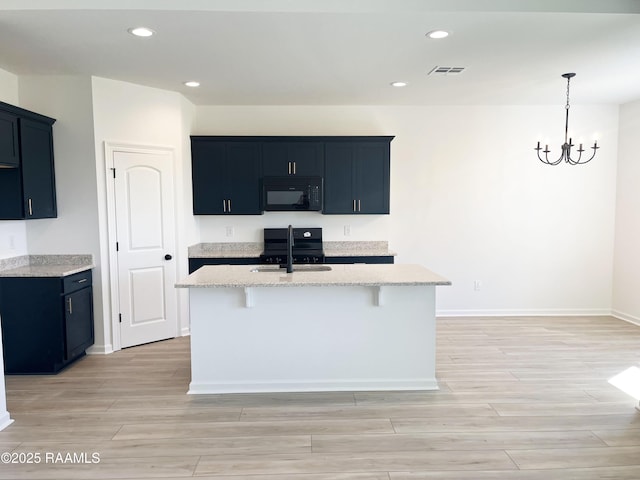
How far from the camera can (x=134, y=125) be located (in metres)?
4.18

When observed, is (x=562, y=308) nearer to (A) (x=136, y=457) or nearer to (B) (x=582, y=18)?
(B) (x=582, y=18)

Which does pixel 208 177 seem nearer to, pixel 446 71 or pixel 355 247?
pixel 355 247

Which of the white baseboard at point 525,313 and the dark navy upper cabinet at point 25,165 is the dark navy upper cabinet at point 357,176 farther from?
the dark navy upper cabinet at point 25,165

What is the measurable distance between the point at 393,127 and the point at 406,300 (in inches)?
109

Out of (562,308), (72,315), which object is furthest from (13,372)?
(562,308)

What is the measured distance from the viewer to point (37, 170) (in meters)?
3.70

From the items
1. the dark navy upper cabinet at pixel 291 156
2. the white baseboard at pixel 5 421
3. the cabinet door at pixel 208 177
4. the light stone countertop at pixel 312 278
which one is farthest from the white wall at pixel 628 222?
the white baseboard at pixel 5 421

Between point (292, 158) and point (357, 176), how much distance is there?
80cm

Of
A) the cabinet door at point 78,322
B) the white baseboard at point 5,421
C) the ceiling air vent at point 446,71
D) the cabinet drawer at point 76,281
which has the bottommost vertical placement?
the white baseboard at point 5,421

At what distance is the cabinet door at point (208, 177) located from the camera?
488 centimetres

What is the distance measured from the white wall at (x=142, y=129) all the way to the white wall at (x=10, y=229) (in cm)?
70

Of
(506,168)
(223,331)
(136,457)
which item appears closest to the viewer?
(136,457)

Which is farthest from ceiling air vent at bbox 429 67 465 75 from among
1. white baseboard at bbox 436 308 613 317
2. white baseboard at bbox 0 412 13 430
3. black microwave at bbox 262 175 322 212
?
white baseboard at bbox 0 412 13 430

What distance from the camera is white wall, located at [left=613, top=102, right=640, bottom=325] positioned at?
194 inches
